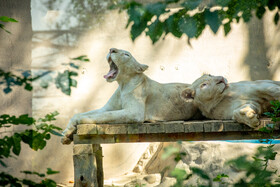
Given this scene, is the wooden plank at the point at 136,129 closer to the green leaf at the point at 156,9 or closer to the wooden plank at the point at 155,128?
the wooden plank at the point at 155,128

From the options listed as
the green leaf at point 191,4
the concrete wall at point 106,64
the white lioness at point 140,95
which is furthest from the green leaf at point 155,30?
the concrete wall at point 106,64

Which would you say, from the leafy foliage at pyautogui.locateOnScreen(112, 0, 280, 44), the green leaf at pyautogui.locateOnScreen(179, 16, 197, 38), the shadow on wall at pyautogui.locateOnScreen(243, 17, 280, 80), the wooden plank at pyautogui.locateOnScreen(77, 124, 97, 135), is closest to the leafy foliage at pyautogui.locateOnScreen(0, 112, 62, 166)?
the leafy foliage at pyautogui.locateOnScreen(112, 0, 280, 44)

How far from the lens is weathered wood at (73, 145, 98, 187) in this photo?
3.28 meters

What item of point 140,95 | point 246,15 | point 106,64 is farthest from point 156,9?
point 106,64

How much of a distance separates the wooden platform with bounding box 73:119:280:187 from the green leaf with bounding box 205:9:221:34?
2092 millimetres

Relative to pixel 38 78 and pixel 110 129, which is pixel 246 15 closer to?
pixel 38 78

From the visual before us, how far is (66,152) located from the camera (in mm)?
5617

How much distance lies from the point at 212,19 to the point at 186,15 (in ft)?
0.44

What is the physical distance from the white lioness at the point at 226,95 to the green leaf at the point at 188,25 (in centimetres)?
216

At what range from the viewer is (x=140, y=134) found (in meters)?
3.37

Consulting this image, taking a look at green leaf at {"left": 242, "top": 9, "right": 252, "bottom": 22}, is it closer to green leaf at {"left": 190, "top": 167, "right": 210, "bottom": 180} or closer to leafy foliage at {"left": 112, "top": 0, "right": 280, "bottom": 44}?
leafy foliage at {"left": 112, "top": 0, "right": 280, "bottom": 44}

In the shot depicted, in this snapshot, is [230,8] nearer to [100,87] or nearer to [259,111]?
[259,111]

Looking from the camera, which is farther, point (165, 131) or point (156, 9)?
point (165, 131)

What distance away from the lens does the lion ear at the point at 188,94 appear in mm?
3551
